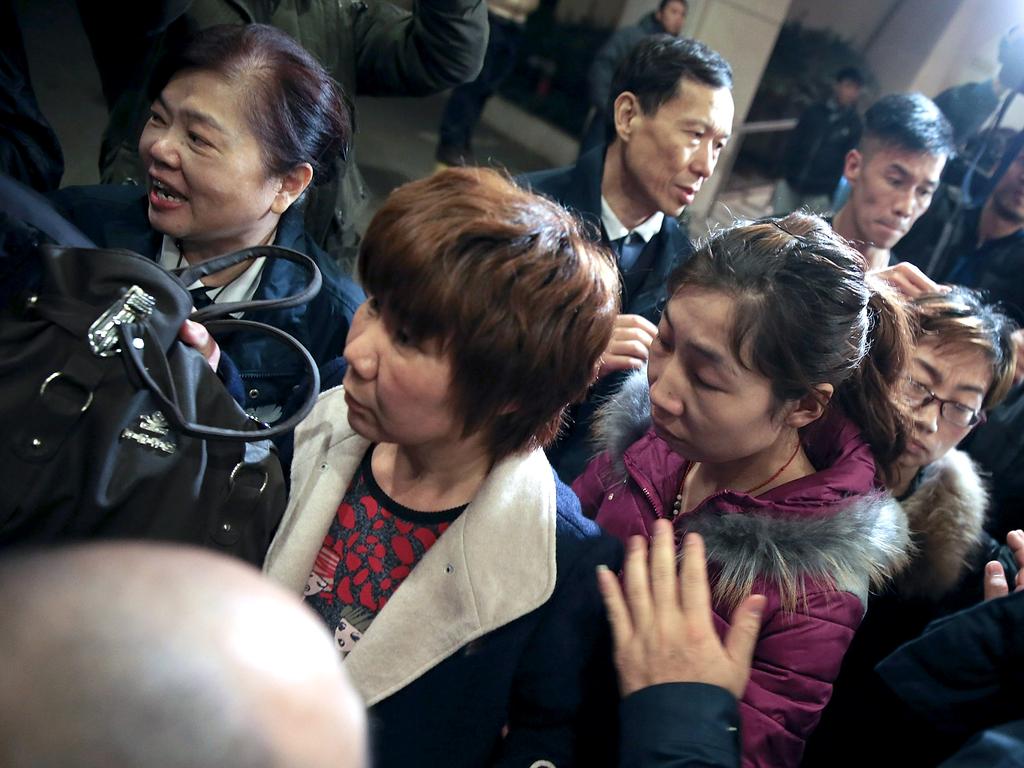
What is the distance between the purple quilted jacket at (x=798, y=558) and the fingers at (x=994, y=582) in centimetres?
21

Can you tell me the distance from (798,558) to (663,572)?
28 centimetres

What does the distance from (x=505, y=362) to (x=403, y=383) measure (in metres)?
0.14

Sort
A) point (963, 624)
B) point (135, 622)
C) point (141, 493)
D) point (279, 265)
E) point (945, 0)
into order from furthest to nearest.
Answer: point (945, 0), point (279, 265), point (963, 624), point (141, 493), point (135, 622)

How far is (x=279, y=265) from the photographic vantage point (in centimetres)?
172

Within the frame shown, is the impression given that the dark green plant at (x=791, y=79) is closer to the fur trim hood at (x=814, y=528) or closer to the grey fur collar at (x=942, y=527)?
the grey fur collar at (x=942, y=527)

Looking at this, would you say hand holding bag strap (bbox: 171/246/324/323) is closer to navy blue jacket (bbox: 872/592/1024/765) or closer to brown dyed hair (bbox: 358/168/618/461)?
brown dyed hair (bbox: 358/168/618/461)

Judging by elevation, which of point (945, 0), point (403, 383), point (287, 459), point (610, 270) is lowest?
point (287, 459)

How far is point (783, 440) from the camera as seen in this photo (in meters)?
1.45

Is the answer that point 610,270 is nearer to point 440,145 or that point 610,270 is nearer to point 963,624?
point 963,624

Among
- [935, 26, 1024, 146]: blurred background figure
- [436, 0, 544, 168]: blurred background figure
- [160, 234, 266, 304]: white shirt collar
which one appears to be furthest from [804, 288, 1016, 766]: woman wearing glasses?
[436, 0, 544, 168]: blurred background figure

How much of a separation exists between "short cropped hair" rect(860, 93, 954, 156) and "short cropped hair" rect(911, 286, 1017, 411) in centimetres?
103

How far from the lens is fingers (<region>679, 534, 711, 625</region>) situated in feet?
3.64

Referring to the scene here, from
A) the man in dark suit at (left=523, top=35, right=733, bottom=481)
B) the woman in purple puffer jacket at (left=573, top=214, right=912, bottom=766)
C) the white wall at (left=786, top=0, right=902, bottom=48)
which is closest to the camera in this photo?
the woman in purple puffer jacket at (left=573, top=214, right=912, bottom=766)

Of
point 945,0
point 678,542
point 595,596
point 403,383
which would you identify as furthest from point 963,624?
point 945,0
